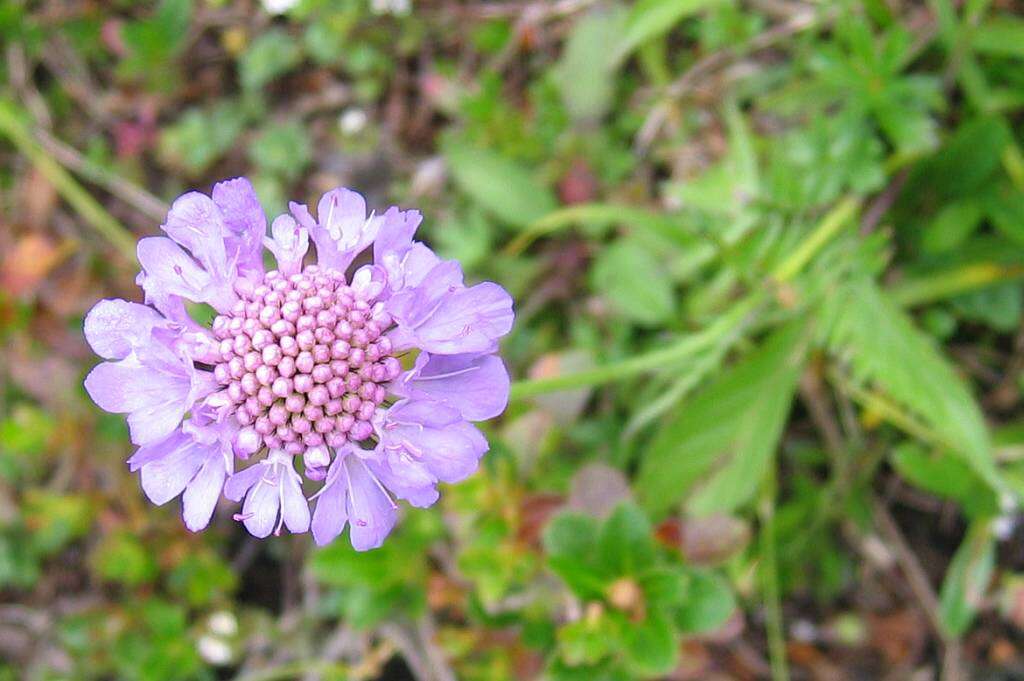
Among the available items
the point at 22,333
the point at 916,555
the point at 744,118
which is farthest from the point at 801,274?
the point at 22,333

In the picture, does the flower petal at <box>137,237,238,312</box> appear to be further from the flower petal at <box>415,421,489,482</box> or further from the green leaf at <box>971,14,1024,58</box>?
the green leaf at <box>971,14,1024,58</box>

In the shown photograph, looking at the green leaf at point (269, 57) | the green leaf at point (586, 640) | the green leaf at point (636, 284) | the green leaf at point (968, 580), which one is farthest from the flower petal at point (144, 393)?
the green leaf at point (968, 580)

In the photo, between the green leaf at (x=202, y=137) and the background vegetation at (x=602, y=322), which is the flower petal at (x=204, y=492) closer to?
the background vegetation at (x=602, y=322)

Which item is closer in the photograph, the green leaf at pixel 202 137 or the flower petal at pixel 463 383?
the flower petal at pixel 463 383

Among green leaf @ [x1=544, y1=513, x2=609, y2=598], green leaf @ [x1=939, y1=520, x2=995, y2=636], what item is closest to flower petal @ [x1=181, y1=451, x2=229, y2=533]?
green leaf @ [x1=544, y1=513, x2=609, y2=598]

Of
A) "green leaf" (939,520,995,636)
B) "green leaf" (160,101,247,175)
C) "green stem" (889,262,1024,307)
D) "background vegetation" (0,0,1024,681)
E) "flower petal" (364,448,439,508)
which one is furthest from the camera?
"green leaf" (160,101,247,175)

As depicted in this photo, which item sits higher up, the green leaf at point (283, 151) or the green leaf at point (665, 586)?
the green leaf at point (283, 151)

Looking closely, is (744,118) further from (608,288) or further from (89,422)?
(89,422)
